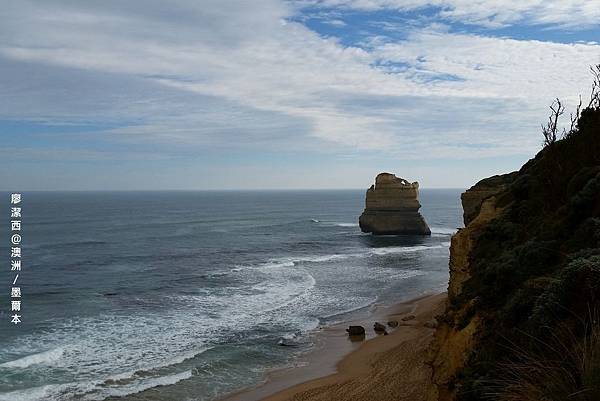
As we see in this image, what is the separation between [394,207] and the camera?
74625mm

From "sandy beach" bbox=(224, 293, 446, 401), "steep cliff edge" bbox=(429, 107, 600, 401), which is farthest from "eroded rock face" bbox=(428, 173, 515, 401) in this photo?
"sandy beach" bbox=(224, 293, 446, 401)

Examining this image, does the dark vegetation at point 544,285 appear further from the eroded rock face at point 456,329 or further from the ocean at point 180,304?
the ocean at point 180,304

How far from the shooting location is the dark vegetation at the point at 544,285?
588 centimetres

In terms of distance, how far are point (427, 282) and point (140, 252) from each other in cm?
3185

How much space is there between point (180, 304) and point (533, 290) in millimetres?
27360

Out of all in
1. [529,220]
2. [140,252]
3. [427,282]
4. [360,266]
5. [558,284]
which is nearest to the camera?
[558,284]

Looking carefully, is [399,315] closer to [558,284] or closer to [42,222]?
[558,284]

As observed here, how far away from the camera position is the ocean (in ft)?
70.6

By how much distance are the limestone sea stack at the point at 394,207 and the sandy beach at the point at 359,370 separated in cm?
4377

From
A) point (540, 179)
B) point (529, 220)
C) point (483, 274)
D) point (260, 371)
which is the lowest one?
point (260, 371)

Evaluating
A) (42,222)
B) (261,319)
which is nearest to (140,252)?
(261,319)

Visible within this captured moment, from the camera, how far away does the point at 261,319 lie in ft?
98.6

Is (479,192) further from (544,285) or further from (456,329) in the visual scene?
(544,285)

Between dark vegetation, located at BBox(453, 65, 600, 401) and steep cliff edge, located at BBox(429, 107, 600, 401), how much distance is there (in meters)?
0.02
